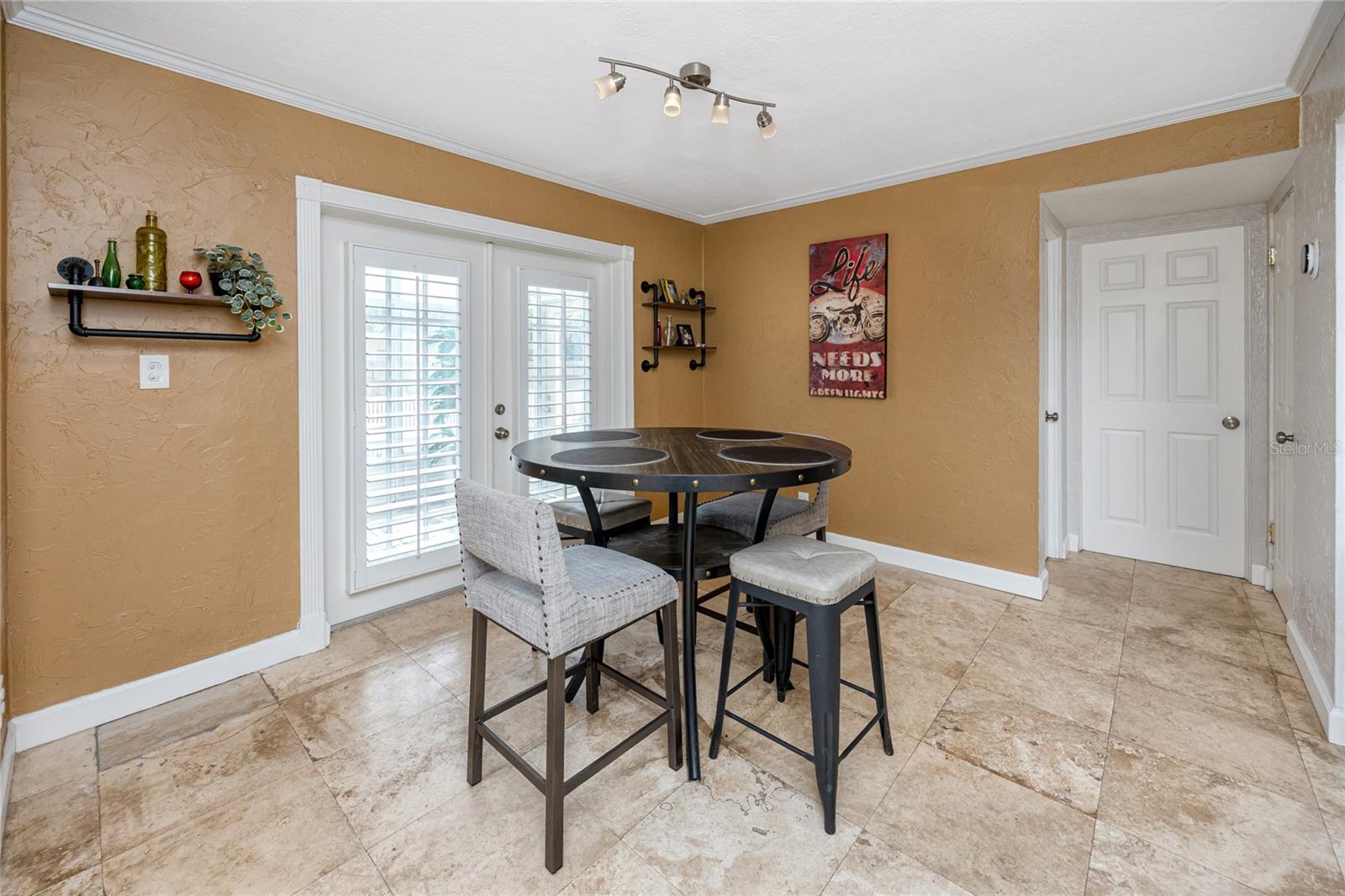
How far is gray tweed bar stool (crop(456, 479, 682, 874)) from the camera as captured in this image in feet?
4.71

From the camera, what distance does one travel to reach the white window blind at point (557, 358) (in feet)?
11.7

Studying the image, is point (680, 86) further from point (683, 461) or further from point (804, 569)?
point (804, 569)

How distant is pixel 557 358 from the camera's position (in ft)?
12.1

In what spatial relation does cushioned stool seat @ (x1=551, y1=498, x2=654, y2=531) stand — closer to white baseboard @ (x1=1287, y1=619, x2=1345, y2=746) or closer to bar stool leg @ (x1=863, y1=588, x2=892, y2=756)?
bar stool leg @ (x1=863, y1=588, x2=892, y2=756)

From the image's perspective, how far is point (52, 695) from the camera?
6.64ft

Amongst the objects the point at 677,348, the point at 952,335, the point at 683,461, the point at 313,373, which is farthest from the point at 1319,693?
the point at 313,373

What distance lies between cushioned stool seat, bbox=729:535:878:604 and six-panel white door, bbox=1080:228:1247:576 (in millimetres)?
3099

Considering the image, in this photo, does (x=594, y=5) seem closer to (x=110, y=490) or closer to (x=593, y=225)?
(x=593, y=225)

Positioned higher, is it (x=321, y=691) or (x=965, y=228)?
(x=965, y=228)

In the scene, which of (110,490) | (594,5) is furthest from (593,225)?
(110,490)

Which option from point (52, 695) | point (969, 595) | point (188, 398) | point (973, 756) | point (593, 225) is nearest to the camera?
point (973, 756)

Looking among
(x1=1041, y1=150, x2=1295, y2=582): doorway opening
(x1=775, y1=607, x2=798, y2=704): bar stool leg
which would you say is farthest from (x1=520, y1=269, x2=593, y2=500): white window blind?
(x1=1041, y1=150, x2=1295, y2=582): doorway opening

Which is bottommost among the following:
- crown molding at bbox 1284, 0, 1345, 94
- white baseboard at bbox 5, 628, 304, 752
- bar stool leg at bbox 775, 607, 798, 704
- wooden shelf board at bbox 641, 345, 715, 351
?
white baseboard at bbox 5, 628, 304, 752

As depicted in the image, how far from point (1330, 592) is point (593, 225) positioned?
12.5 feet
